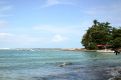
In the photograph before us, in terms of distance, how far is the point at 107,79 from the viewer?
30.9m

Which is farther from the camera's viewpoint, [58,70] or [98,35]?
[98,35]

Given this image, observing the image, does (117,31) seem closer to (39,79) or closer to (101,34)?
(101,34)

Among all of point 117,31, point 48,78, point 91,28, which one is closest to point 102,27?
point 91,28

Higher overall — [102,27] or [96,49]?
[102,27]

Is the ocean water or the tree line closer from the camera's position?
the ocean water

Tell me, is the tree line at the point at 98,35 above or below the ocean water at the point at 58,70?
above

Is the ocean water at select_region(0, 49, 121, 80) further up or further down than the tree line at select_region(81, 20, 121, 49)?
further down

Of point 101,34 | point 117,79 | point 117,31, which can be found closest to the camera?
point 117,79

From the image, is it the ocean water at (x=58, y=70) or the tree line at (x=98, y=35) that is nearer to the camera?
the ocean water at (x=58, y=70)

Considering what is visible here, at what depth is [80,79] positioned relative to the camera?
3194 cm

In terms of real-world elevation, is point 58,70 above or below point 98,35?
below

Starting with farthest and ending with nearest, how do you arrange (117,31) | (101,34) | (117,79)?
(101,34)
(117,31)
(117,79)

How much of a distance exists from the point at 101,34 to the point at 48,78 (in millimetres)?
114094

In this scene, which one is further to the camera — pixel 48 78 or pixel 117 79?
pixel 48 78
